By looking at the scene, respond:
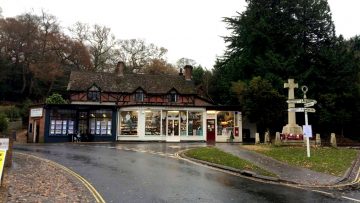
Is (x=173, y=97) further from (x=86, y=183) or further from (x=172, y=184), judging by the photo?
(x=86, y=183)

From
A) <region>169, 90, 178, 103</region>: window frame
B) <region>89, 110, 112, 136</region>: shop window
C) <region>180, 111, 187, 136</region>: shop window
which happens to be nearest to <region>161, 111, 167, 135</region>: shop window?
<region>180, 111, 187, 136</region>: shop window

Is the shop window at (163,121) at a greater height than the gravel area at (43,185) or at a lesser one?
greater

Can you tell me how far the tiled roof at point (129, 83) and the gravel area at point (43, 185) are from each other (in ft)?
89.6

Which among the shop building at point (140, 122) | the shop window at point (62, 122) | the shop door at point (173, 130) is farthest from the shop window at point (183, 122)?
the shop window at point (62, 122)

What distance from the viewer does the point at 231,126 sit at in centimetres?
3919

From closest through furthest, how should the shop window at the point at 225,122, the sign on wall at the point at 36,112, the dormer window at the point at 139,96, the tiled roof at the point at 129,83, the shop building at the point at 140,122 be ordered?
the shop building at the point at 140,122 → the sign on wall at the point at 36,112 → the shop window at the point at 225,122 → the tiled roof at the point at 129,83 → the dormer window at the point at 139,96

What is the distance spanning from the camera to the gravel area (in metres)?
10.6

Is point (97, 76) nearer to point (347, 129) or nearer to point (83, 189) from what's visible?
point (347, 129)

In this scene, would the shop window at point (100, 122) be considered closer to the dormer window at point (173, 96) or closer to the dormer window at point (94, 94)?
the dormer window at point (94, 94)

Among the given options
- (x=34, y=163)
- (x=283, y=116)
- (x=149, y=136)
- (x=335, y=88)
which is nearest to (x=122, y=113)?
(x=149, y=136)

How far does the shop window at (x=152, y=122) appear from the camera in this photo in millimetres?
37281

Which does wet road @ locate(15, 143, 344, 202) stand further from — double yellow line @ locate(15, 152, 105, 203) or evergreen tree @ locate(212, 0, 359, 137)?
evergreen tree @ locate(212, 0, 359, 137)

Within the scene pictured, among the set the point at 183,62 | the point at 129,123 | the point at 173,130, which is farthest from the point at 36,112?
the point at 183,62

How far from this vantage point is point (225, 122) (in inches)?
1544
